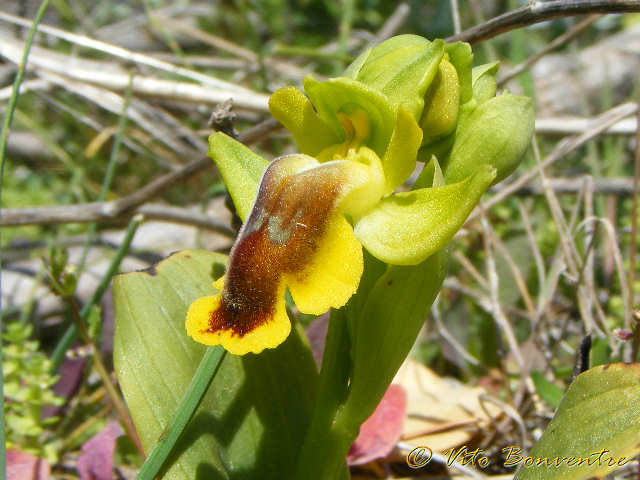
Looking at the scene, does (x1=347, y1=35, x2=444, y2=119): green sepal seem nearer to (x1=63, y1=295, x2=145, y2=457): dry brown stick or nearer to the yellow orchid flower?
the yellow orchid flower

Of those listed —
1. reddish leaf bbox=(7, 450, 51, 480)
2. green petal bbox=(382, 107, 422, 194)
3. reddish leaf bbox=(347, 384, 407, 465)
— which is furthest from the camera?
reddish leaf bbox=(347, 384, 407, 465)

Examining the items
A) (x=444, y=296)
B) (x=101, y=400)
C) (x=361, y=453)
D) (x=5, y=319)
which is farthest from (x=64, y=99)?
(x=361, y=453)

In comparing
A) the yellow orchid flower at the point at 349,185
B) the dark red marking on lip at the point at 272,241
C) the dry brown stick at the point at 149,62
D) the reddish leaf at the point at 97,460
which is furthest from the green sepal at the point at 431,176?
the dry brown stick at the point at 149,62

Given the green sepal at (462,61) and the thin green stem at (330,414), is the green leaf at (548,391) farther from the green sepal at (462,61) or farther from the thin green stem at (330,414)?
the green sepal at (462,61)

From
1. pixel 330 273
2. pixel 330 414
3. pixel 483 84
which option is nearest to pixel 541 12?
pixel 483 84

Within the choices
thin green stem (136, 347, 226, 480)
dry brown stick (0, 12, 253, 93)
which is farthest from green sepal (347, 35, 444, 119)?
dry brown stick (0, 12, 253, 93)
